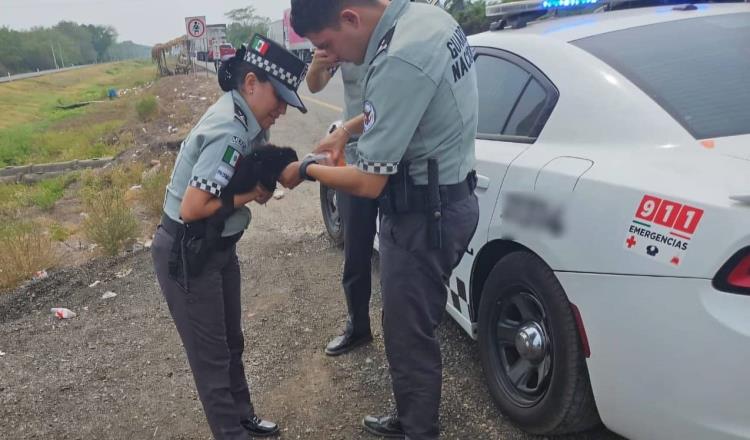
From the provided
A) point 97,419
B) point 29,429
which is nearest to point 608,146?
point 97,419

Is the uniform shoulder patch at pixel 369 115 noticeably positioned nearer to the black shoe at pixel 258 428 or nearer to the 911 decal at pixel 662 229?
the 911 decal at pixel 662 229

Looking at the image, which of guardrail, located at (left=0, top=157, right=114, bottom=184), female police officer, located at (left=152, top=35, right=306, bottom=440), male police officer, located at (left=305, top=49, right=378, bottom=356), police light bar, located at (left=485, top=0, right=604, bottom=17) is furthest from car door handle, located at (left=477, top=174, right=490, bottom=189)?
guardrail, located at (left=0, top=157, right=114, bottom=184)

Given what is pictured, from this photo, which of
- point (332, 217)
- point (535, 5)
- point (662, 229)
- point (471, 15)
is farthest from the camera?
point (471, 15)

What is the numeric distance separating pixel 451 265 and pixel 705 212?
86 cm

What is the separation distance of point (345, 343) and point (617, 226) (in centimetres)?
189

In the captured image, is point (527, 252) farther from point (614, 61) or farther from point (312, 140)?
point (312, 140)

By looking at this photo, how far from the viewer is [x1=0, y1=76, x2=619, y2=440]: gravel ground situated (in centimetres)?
288

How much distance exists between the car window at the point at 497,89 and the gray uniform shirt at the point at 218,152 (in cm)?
115

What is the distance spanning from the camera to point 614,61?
93.1 inches

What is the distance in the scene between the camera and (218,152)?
2045 millimetres

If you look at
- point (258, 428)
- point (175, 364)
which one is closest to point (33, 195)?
point (175, 364)

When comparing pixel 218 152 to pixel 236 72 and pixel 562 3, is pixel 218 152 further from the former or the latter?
pixel 562 3

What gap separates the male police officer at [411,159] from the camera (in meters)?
1.89

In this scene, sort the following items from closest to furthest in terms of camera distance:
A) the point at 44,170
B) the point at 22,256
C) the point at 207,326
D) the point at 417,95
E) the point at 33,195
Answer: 1. the point at 417,95
2. the point at 207,326
3. the point at 22,256
4. the point at 33,195
5. the point at 44,170
